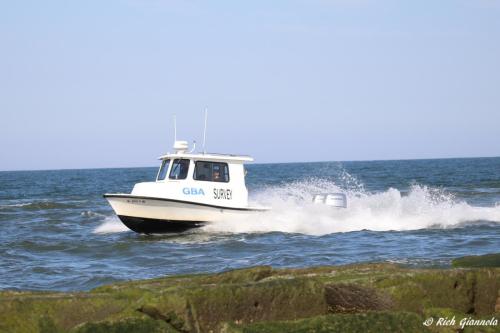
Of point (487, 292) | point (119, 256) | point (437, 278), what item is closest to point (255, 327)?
point (437, 278)

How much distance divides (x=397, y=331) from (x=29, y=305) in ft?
8.17

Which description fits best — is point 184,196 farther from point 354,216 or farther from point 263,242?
point 354,216

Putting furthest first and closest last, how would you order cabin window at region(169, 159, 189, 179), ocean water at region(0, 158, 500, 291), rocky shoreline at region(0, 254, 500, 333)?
cabin window at region(169, 159, 189, 179) → ocean water at region(0, 158, 500, 291) → rocky shoreline at region(0, 254, 500, 333)

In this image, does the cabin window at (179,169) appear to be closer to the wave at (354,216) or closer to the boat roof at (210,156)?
the boat roof at (210,156)

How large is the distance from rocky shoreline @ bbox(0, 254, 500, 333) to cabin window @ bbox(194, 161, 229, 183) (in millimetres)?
11036

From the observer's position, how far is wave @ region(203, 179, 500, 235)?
18375 mm

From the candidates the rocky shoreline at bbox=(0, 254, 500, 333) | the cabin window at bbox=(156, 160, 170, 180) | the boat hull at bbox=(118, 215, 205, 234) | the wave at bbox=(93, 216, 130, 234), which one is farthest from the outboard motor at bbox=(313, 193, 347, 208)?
the rocky shoreline at bbox=(0, 254, 500, 333)

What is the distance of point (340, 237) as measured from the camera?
55.8 feet

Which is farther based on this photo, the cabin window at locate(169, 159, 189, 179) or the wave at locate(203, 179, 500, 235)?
the wave at locate(203, 179, 500, 235)

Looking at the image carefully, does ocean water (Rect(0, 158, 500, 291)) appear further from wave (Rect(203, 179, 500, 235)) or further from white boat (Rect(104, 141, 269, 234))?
white boat (Rect(104, 141, 269, 234))

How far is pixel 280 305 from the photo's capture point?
566 centimetres

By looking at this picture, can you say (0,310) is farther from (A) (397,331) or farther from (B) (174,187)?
(B) (174,187)

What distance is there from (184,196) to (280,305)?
38.8 ft

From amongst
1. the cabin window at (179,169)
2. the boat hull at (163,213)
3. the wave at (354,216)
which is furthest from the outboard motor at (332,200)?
the cabin window at (179,169)
